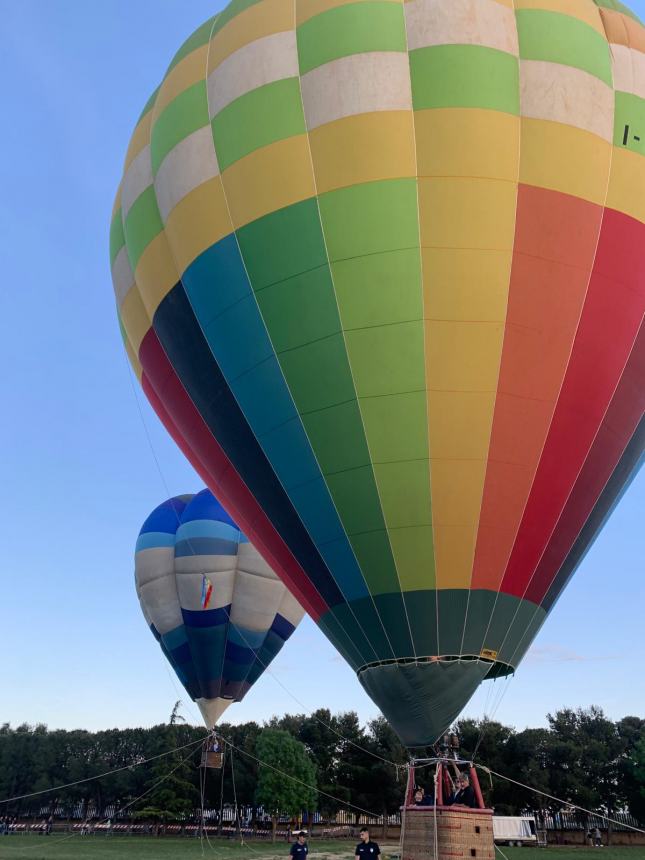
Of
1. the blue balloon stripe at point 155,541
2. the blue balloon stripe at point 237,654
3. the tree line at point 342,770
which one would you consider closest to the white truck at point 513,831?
the tree line at point 342,770

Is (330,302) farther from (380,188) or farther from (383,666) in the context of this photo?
(383,666)

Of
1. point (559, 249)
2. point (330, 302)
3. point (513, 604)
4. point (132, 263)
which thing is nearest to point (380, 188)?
point (330, 302)

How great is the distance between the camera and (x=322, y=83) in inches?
375

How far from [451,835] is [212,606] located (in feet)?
52.5

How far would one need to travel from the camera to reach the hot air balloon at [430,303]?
9.09 metres

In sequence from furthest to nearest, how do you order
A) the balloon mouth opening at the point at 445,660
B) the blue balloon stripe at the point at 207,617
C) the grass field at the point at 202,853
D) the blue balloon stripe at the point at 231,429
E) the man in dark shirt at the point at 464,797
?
the blue balloon stripe at the point at 207,617, the grass field at the point at 202,853, the blue balloon stripe at the point at 231,429, the balloon mouth opening at the point at 445,660, the man in dark shirt at the point at 464,797

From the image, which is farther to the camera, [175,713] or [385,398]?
[175,713]

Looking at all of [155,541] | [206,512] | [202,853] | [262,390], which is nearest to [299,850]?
[262,390]

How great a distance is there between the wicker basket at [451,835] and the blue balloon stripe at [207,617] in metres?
15.5

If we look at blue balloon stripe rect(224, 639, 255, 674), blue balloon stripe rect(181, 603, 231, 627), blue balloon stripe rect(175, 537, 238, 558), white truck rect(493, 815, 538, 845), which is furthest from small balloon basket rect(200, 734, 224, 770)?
white truck rect(493, 815, 538, 845)

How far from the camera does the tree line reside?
37.4 metres

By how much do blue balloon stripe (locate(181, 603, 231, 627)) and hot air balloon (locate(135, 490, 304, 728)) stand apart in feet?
0.10

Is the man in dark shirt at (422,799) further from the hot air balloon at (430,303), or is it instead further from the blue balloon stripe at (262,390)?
the blue balloon stripe at (262,390)

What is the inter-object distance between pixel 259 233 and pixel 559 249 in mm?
3691
